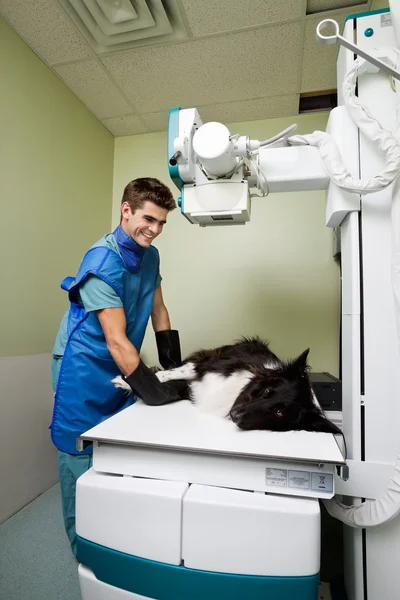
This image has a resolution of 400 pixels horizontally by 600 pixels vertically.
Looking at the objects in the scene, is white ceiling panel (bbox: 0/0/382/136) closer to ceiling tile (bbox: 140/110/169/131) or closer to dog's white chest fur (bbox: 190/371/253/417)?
ceiling tile (bbox: 140/110/169/131)

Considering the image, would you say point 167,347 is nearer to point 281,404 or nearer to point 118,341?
point 118,341

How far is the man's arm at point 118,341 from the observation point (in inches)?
50.3

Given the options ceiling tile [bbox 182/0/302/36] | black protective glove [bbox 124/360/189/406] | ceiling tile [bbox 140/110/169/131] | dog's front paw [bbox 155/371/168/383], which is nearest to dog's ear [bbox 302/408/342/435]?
black protective glove [bbox 124/360/189/406]

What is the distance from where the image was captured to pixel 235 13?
1748 millimetres

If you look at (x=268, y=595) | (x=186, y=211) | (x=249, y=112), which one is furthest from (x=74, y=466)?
(x=249, y=112)

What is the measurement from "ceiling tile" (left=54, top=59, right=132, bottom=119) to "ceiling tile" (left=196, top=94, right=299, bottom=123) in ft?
1.95

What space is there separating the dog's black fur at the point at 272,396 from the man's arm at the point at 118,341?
0.28m

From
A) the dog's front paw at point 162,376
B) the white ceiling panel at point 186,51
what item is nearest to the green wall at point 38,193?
the white ceiling panel at point 186,51

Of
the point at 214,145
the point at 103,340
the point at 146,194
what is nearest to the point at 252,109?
the point at 146,194

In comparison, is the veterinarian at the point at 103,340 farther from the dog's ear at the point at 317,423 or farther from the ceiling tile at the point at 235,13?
the ceiling tile at the point at 235,13

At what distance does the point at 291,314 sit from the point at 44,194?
185 cm

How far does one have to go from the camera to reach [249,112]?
2520mm

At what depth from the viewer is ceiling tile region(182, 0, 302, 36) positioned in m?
1.70

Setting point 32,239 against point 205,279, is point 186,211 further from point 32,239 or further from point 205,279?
point 205,279
